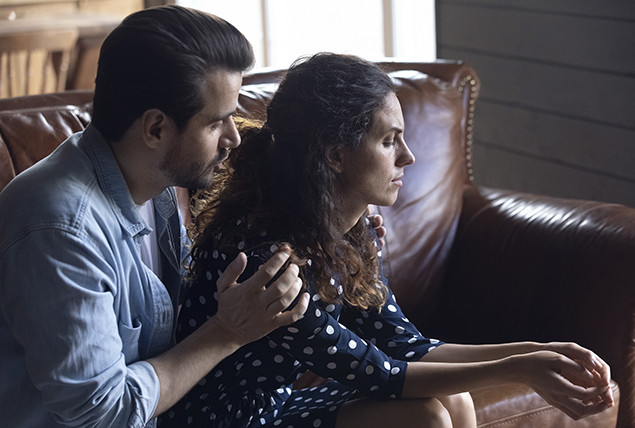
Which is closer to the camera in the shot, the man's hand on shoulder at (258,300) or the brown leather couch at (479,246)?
the man's hand on shoulder at (258,300)

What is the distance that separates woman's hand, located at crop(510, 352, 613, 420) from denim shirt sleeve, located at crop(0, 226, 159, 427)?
2.12ft

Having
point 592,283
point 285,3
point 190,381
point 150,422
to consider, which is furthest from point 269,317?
point 285,3

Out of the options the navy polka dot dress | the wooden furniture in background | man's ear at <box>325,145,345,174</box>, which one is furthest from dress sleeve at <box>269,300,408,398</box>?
the wooden furniture in background

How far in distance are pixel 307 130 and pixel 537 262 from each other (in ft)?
2.45

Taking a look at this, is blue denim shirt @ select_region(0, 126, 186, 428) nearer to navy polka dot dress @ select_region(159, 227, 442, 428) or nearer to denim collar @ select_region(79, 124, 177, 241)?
denim collar @ select_region(79, 124, 177, 241)

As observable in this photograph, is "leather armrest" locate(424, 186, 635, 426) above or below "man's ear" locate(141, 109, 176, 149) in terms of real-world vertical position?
below

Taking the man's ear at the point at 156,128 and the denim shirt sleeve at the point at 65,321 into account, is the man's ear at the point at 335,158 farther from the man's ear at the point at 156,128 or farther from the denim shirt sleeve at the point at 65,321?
the denim shirt sleeve at the point at 65,321

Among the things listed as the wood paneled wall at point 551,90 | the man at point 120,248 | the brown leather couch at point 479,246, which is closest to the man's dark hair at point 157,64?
the man at point 120,248

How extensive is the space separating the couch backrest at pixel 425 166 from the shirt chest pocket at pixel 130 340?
0.74 meters

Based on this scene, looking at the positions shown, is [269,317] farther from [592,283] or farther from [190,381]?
[592,283]

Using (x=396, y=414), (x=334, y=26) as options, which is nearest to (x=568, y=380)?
(x=396, y=414)

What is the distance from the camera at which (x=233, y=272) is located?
1020 mm

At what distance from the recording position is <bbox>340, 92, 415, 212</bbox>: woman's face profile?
4.00 feet

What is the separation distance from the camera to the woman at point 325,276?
3.73ft
